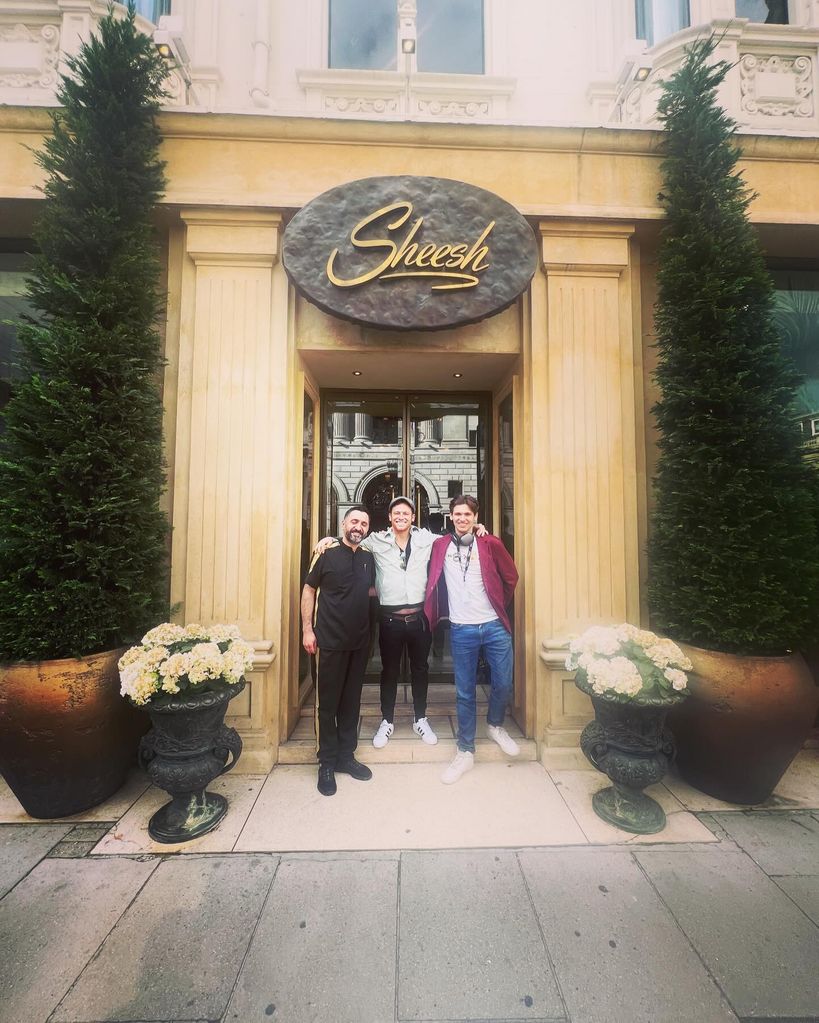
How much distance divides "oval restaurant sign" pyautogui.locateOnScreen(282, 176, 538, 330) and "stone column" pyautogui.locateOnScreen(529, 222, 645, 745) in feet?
1.69

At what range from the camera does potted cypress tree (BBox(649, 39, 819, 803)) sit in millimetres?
3252

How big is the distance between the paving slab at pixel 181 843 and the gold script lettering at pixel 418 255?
4.44m

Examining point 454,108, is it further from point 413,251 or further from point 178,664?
point 178,664

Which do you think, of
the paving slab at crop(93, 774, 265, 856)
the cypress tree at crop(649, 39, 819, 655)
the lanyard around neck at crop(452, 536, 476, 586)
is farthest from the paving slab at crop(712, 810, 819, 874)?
the paving slab at crop(93, 774, 265, 856)

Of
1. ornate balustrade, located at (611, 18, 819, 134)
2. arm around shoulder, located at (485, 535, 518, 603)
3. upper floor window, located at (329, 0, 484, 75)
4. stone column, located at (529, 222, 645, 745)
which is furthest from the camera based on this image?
upper floor window, located at (329, 0, 484, 75)

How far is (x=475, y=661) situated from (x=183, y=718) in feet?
7.65

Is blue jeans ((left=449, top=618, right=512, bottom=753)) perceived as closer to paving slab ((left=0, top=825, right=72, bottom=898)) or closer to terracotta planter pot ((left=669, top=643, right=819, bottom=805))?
terracotta planter pot ((left=669, top=643, right=819, bottom=805))

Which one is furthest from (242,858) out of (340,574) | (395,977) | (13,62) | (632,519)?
(13,62)

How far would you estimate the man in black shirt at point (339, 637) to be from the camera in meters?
3.55

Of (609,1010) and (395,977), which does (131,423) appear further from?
(609,1010)

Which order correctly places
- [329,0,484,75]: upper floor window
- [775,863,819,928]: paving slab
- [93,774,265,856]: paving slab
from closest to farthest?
[775,863,819,928]: paving slab → [93,774,265,856]: paving slab → [329,0,484,75]: upper floor window

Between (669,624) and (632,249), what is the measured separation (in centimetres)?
382

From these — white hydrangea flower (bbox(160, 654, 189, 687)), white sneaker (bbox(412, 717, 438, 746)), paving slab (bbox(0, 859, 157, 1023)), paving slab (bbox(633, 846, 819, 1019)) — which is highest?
white hydrangea flower (bbox(160, 654, 189, 687))

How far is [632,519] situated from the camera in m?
4.16
